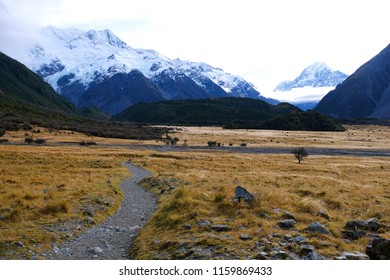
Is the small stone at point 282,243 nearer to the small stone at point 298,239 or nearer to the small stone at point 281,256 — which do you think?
the small stone at point 298,239

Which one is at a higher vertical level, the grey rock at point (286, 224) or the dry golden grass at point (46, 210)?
the grey rock at point (286, 224)

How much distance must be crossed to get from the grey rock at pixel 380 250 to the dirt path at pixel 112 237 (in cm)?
968

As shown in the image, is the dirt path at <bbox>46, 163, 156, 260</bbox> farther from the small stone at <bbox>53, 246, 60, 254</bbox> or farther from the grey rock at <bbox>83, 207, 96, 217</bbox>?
the grey rock at <bbox>83, 207, 96, 217</bbox>

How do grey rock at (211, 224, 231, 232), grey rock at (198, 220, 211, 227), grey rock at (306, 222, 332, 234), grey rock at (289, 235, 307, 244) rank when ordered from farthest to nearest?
grey rock at (198, 220, 211, 227) < grey rock at (211, 224, 231, 232) < grey rock at (306, 222, 332, 234) < grey rock at (289, 235, 307, 244)

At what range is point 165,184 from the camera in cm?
3397

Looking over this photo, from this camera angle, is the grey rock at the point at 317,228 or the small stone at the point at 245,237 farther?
the grey rock at the point at 317,228

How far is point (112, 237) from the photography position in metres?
18.2

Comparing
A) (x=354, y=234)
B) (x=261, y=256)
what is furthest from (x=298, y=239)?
(x=354, y=234)

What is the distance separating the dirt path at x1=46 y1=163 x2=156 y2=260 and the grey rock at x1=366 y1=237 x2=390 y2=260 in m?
9.68

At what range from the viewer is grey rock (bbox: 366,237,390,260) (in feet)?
40.2

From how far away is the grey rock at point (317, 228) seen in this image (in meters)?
15.4

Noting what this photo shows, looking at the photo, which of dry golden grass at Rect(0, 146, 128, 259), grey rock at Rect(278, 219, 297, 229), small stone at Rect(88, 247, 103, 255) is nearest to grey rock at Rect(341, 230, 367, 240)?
grey rock at Rect(278, 219, 297, 229)

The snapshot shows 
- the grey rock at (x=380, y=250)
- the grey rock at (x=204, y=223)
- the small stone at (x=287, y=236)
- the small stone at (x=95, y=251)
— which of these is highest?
the grey rock at (x=380, y=250)

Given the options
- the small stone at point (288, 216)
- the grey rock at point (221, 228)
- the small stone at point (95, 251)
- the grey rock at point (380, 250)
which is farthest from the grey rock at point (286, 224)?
the small stone at point (95, 251)
